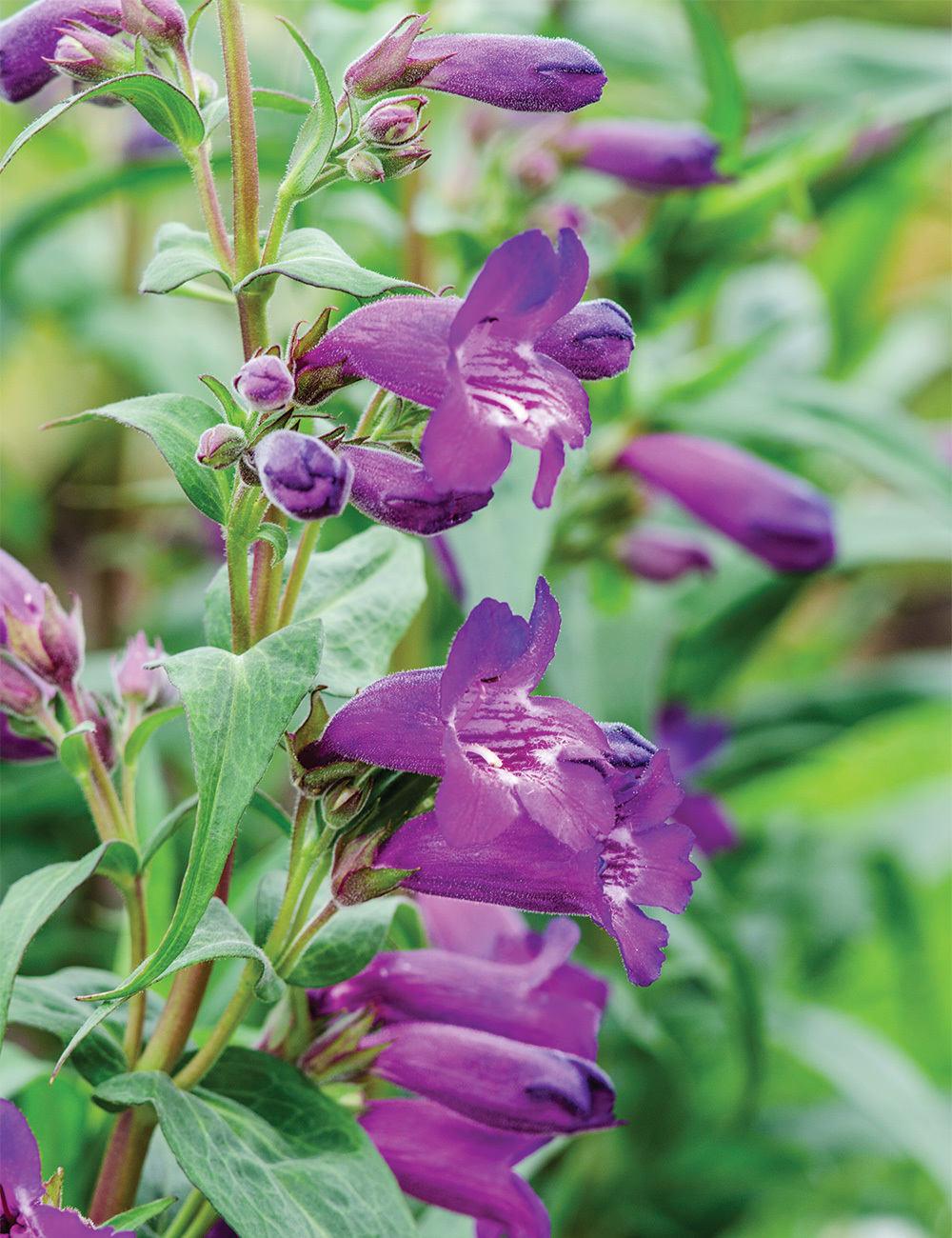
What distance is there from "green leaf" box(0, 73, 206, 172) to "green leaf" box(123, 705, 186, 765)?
174 millimetres

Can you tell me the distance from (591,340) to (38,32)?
0.20 metres

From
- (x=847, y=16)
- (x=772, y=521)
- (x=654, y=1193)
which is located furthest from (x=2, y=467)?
(x=847, y=16)

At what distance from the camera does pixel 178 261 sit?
36 cm

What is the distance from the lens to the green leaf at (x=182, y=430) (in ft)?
1.18

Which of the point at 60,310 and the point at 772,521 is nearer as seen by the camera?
the point at 772,521

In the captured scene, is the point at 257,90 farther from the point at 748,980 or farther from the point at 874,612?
Answer: the point at 874,612

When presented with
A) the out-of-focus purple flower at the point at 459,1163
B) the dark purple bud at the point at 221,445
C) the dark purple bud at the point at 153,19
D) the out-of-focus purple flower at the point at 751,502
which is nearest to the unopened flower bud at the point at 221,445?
the dark purple bud at the point at 221,445

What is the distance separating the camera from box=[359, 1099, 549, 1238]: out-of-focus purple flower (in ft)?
1.45

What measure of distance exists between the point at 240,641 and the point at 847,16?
212cm

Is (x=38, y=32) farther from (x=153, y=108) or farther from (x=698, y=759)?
(x=698, y=759)

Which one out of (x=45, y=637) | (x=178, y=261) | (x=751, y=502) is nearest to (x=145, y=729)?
(x=45, y=637)

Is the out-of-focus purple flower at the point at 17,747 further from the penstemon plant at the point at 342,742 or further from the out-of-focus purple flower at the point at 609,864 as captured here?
the out-of-focus purple flower at the point at 609,864

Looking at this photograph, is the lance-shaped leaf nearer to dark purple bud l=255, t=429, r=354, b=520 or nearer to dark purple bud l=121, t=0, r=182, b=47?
dark purple bud l=255, t=429, r=354, b=520

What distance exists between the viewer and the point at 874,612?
1554mm
